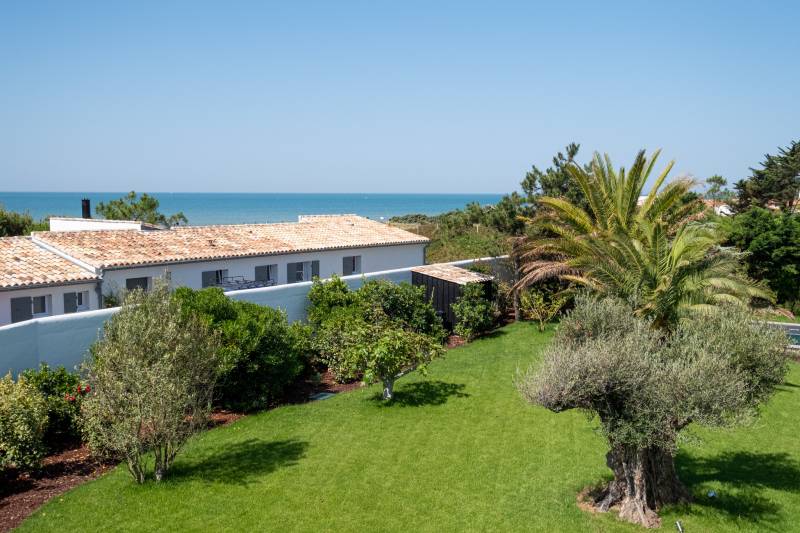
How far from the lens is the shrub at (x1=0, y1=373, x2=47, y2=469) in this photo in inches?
428

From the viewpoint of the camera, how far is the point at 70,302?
20.8 metres

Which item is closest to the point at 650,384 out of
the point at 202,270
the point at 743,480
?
the point at 743,480

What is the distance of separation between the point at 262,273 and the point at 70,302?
7985mm

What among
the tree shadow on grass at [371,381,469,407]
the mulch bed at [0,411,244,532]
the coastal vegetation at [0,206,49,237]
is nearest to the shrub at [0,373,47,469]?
the mulch bed at [0,411,244,532]

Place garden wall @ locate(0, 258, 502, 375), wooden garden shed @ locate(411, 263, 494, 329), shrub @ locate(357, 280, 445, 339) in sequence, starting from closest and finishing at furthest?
garden wall @ locate(0, 258, 502, 375), shrub @ locate(357, 280, 445, 339), wooden garden shed @ locate(411, 263, 494, 329)

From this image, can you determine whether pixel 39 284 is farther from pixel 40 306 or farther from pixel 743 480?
pixel 743 480

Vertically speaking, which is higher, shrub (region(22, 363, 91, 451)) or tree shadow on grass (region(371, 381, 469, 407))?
shrub (region(22, 363, 91, 451))

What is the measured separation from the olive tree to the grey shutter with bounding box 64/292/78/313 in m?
16.7

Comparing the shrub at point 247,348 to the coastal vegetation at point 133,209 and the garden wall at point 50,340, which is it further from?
the coastal vegetation at point 133,209

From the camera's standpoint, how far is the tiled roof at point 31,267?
1911cm

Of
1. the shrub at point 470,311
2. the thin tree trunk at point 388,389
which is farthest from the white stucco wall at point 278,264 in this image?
the thin tree trunk at point 388,389

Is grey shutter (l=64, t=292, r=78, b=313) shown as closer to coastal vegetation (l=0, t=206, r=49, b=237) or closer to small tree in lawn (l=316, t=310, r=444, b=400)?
small tree in lawn (l=316, t=310, r=444, b=400)

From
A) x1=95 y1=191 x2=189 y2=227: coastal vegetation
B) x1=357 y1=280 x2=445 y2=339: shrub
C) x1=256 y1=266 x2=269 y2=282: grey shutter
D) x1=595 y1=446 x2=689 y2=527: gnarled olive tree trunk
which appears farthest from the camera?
x1=95 y1=191 x2=189 y2=227: coastal vegetation

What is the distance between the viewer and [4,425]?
35.8 feet
